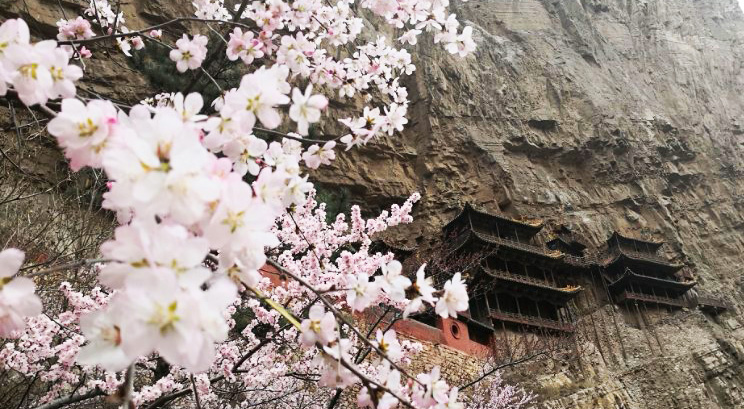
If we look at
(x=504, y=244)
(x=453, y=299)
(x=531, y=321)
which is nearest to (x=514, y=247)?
(x=504, y=244)

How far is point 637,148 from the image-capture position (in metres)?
27.0

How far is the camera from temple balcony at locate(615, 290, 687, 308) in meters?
20.9

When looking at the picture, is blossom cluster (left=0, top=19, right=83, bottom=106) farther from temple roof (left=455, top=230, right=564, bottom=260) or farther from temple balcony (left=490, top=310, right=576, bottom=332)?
temple roof (left=455, top=230, right=564, bottom=260)

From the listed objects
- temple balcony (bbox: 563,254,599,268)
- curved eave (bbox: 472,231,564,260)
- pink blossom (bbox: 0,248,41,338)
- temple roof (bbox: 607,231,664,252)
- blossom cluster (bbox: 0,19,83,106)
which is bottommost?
pink blossom (bbox: 0,248,41,338)

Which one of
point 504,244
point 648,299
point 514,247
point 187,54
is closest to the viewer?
point 187,54

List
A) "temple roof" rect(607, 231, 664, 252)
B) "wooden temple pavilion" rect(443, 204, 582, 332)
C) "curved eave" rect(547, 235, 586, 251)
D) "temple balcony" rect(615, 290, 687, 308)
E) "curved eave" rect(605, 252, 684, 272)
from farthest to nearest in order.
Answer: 1. "temple roof" rect(607, 231, 664, 252)
2. "curved eave" rect(547, 235, 586, 251)
3. "curved eave" rect(605, 252, 684, 272)
4. "temple balcony" rect(615, 290, 687, 308)
5. "wooden temple pavilion" rect(443, 204, 582, 332)

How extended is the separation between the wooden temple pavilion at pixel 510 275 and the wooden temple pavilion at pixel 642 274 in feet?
10.1

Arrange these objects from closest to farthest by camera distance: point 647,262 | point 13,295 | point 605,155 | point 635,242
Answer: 1. point 13,295
2. point 647,262
3. point 635,242
4. point 605,155

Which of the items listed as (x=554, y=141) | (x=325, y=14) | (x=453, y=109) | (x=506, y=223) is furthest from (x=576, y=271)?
(x=325, y=14)

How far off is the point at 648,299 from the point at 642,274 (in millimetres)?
1803

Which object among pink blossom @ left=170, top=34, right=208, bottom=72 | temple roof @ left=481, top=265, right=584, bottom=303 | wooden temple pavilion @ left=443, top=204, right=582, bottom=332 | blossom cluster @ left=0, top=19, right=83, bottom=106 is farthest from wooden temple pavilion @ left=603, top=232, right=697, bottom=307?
blossom cluster @ left=0, top=19, right=83, bottom=106

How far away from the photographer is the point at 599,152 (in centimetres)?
2597

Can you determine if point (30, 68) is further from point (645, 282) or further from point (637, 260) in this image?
point (645, 282)

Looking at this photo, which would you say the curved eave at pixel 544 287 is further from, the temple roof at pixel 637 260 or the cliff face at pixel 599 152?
the temple roof at pixel 637 260
